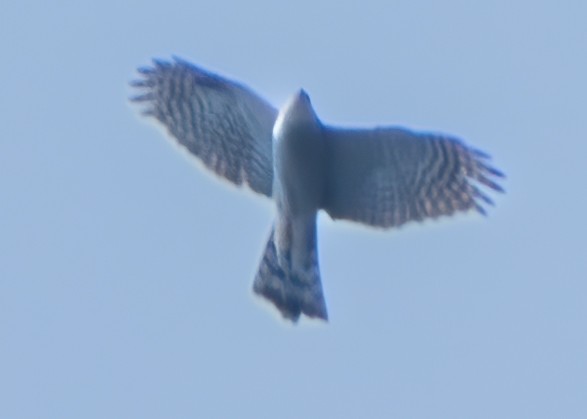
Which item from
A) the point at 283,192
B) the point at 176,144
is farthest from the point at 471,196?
the point at 176,144

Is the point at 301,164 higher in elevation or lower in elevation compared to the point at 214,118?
lower

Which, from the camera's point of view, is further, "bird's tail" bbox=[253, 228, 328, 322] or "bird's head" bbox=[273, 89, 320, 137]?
"bird's tail" bbox=[253, 228, 328, 322]

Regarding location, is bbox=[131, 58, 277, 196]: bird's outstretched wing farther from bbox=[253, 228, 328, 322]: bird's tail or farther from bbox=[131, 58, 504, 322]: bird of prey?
bbox=[253, 228, 328, 322]: bird's tail

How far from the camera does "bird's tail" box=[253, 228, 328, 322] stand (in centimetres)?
1552

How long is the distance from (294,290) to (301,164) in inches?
45.3

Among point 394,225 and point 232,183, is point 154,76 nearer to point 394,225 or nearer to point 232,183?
point 232,183

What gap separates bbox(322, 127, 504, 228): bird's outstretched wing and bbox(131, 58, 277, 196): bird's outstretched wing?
0.65m

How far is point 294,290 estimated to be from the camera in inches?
612

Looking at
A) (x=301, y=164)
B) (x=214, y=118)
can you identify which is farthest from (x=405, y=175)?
(x=214, y=118)

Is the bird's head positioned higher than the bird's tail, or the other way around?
the bird's head

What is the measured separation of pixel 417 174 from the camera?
597 inches

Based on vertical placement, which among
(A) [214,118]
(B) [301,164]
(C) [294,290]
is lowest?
(C) [294,290]

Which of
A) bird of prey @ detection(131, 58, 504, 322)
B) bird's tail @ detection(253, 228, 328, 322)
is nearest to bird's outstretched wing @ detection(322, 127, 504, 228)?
bird of prey @ detection(131, 58, 504, 322)

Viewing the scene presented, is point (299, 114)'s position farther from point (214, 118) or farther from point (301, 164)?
point (214, 118)
